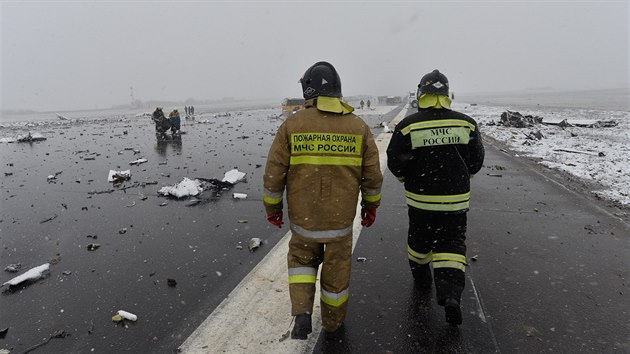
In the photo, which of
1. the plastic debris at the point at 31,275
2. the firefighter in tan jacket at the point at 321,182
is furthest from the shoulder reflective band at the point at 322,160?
the plastic debris at the point at 31,275

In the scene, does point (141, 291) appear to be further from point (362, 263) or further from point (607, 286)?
point (607, 286)

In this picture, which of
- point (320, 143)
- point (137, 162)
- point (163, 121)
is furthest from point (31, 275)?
point (163, 121)

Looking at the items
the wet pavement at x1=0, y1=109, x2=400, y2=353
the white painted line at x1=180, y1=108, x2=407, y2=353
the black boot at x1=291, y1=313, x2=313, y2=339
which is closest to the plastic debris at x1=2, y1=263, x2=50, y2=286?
the wet pavement at x1=0, y1=109, x2=400, y2=353

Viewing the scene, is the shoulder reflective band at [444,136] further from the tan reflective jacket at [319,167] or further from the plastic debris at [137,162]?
the plastic debris at [137,162]

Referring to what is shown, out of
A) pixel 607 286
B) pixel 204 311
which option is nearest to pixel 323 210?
pixel 204 311

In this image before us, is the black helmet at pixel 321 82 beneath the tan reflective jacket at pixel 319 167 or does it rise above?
above

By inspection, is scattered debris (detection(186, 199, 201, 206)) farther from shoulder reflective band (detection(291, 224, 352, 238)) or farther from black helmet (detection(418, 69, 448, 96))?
black helmet (detection(418, 69, 448, 96))

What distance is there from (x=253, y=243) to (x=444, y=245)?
7.68 feet

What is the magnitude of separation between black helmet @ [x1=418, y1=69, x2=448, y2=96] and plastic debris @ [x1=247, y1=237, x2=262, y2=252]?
8.64 feet

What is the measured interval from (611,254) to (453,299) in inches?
104

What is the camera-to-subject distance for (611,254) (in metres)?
3.89

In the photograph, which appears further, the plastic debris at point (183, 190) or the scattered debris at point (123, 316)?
the plastic debris at point (183, 190)

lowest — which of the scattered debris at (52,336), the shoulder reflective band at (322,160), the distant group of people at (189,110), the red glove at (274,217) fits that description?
the scattered debris at (52,336)

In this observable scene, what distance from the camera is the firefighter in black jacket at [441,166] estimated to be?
280 centimetres
